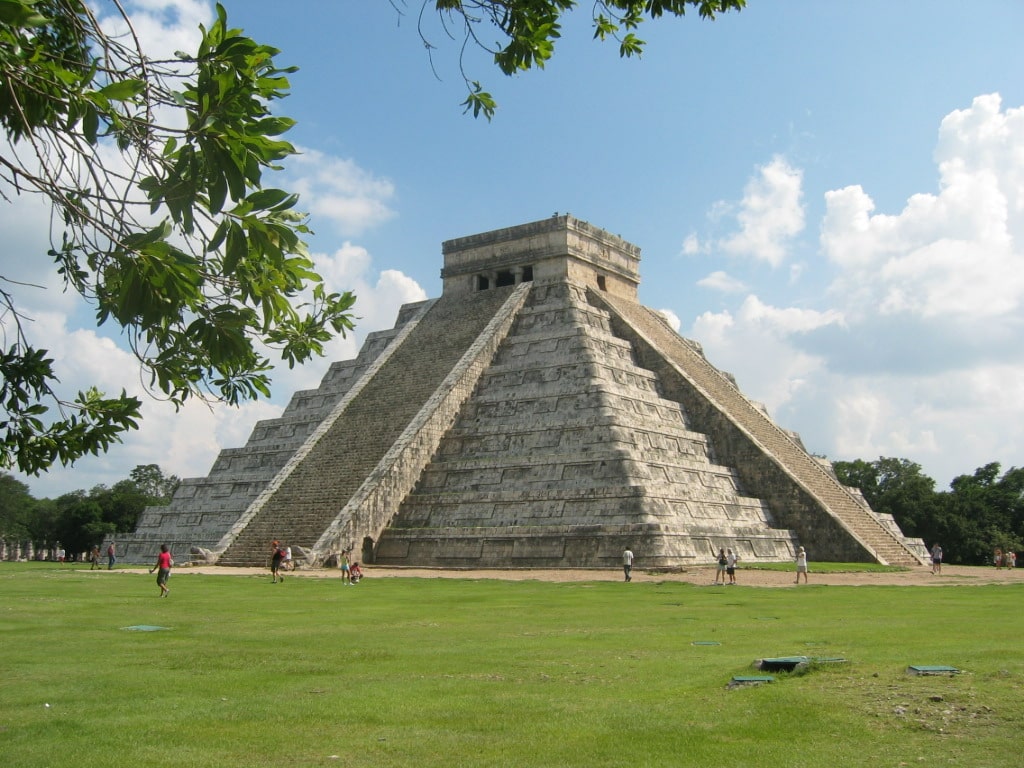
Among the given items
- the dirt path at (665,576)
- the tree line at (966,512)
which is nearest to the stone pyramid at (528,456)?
the dirt path at (665,576)

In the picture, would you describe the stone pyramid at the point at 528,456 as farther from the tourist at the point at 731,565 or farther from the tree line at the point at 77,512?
the tree line at the point at 77,512

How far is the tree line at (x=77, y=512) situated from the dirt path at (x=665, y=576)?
2861 cm

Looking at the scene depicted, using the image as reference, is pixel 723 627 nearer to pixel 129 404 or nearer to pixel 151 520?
pixel 129 404

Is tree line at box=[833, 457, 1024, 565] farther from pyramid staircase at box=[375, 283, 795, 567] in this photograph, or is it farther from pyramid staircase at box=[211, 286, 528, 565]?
pyramid staircase at box=[211, 286, 528, 565]

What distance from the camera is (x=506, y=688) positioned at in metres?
8.30

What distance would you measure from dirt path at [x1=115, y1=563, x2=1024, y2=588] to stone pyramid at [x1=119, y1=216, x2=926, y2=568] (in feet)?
2.45

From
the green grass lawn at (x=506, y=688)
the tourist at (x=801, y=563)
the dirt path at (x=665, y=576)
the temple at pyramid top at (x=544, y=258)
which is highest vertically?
the temple at pyramid top at (x=544, y=258)

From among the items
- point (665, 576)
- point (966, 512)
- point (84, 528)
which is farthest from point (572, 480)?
point (84, 528)

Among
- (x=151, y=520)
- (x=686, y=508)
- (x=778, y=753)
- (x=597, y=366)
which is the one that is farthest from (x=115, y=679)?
(x=151, y=520)

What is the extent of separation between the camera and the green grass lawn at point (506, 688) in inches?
249

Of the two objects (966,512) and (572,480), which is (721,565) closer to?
(572,480)

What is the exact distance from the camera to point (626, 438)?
27359 mm

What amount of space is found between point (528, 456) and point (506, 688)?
65.9 ft

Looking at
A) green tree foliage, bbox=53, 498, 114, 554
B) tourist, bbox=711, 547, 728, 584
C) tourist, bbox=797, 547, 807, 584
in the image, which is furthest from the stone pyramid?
green tree foliage, bbox=53, 498, 114, 554
